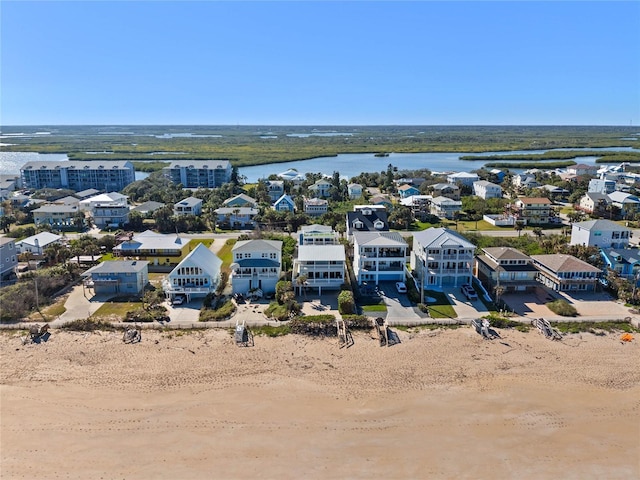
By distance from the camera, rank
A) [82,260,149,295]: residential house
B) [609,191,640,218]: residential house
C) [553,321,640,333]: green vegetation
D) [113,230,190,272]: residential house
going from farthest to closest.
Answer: [609,191,640,218]: residential house → [113,230,190,272]: residential house → [82,260,149,295]: residential house → [553,321,640,333]: green vegetation

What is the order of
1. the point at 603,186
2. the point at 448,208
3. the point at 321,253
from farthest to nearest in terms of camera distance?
1. the point at 603,186
2. the point at 448,208
3. the point at 321,253

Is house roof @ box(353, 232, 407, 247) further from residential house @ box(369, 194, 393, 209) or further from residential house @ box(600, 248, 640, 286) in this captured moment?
residential house @ box(369, 194, 393, 209)

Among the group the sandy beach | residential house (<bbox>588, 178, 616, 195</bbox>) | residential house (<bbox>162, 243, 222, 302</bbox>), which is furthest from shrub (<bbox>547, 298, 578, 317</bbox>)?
residential house (<bbox>588, 178, 616, 195</bbox>)

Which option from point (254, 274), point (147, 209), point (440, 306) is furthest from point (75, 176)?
point (440, 306)

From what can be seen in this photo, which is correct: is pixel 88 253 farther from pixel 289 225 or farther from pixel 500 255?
pixel 500 255

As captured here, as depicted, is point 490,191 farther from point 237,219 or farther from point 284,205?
point 237,219

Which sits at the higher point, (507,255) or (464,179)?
(464,179)

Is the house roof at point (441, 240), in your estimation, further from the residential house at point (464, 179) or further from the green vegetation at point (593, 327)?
the residential house at point (464, 179)
